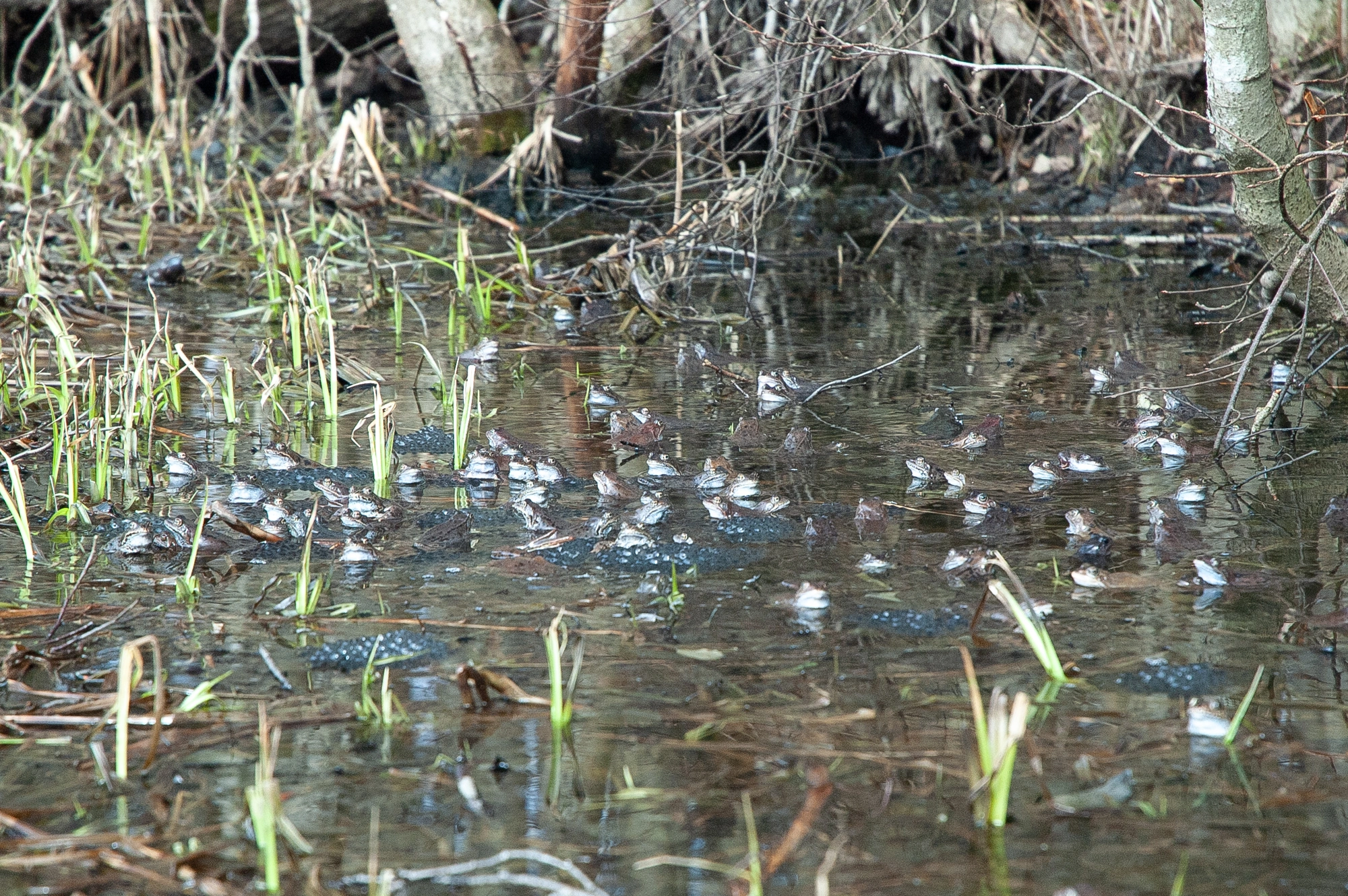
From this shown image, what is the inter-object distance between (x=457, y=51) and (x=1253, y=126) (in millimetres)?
6363

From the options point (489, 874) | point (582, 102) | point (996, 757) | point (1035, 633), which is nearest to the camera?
point (489, 874)

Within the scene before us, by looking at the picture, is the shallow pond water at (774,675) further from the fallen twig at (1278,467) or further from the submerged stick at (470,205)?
the submerged stick at (470,205)

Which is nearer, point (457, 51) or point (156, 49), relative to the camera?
point (457, 51)

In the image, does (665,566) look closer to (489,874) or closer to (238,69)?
(489,874)

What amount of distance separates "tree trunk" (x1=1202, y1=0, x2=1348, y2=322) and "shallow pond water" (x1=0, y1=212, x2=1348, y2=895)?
2.15ft

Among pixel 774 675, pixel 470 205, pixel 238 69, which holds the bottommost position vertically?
pixel 774 675

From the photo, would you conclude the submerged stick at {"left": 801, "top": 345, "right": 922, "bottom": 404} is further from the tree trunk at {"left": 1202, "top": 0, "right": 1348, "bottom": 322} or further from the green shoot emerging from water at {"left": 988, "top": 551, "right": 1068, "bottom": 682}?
the green shoot emerging from water at {"left": 988, "top": 551, "right": 1068, "bottom": 682}

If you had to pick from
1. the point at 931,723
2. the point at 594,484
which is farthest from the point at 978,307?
the point at 931,723

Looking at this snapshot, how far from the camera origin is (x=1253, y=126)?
3.96 m

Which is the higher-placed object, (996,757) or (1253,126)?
(1253,126)

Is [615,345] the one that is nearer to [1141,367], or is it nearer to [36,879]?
[1141,367]

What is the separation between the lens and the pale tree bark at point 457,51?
899cm

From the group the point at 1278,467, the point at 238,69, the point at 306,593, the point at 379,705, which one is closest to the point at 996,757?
the point at 379,705

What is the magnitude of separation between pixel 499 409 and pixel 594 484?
1.00 metres
